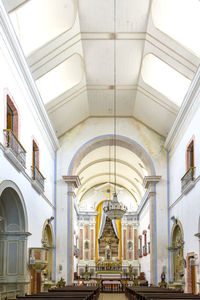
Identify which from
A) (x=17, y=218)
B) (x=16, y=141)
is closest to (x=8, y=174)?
(x=16, y=141)

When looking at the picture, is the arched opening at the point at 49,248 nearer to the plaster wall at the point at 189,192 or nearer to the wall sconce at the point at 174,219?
the wall sconce at the point at 174,219

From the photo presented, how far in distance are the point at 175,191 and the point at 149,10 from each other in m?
9.14

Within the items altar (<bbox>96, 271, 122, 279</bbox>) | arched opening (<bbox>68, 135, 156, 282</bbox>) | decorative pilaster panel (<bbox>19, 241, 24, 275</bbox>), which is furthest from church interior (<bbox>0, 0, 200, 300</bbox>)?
arched opening (<bbox>68, 135, 156, 282</bbox>)

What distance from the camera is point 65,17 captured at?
14.9 metres

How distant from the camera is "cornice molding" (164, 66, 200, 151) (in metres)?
15.1

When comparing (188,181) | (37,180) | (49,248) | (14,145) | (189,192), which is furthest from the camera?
(49,248)

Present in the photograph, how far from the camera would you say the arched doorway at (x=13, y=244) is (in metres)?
14.5

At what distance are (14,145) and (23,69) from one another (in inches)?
96.6

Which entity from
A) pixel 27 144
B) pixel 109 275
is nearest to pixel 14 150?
pixel 27 144

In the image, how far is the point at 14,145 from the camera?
1338 centimetres

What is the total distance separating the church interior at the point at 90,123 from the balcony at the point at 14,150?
36mm

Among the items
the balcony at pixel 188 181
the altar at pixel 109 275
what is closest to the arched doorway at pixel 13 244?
the balcony at pixel 188 181

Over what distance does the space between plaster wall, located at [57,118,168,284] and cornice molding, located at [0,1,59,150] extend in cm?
313

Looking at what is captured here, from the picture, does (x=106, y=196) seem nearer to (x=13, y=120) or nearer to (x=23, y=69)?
(x=13, y=120)
